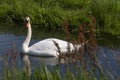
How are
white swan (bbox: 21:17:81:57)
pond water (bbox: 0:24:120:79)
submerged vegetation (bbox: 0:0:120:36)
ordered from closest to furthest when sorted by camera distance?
pond water (bbox: 0:24:120:79)
white swan (bbox: 21:17:81:57)
submerged vegetation (bbox: 0:0:120:36)

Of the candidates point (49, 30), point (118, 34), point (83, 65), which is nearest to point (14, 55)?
point (83, 65)

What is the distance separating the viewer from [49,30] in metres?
13.0

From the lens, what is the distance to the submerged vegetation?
12.4 meters

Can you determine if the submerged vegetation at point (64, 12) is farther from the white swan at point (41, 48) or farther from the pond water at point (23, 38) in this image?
the white swan at point (41, 48)

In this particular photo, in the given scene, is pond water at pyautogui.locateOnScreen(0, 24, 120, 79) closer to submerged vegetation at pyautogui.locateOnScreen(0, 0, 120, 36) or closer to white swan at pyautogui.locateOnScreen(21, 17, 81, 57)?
white swan at pyautogui.locateOnScreen(21, 17, 81, 57)

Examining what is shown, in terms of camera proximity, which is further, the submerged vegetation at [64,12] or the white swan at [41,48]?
the submerged vegetation at [64,12]

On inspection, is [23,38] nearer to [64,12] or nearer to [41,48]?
[41,48]

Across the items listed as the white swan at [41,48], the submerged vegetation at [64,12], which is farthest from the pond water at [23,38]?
the submerged vegetation at [64,12]

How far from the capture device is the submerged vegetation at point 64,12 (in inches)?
490

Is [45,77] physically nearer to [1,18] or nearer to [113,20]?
[113,20]

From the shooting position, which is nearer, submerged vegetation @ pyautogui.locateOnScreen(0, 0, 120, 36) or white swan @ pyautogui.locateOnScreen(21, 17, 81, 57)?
white swan @ pyautogui.locateOnScreen(21, 17, 81, 57)

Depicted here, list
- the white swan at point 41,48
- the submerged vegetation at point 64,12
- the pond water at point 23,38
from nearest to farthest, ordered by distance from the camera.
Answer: the pond water at point 23,38
the white swan at point 41,48
the submerged vegetation at point 64,12

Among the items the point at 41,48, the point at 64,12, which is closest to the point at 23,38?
the point at 41,48

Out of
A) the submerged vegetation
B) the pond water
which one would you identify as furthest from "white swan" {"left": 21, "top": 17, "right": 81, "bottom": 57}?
the submerged vegetation
